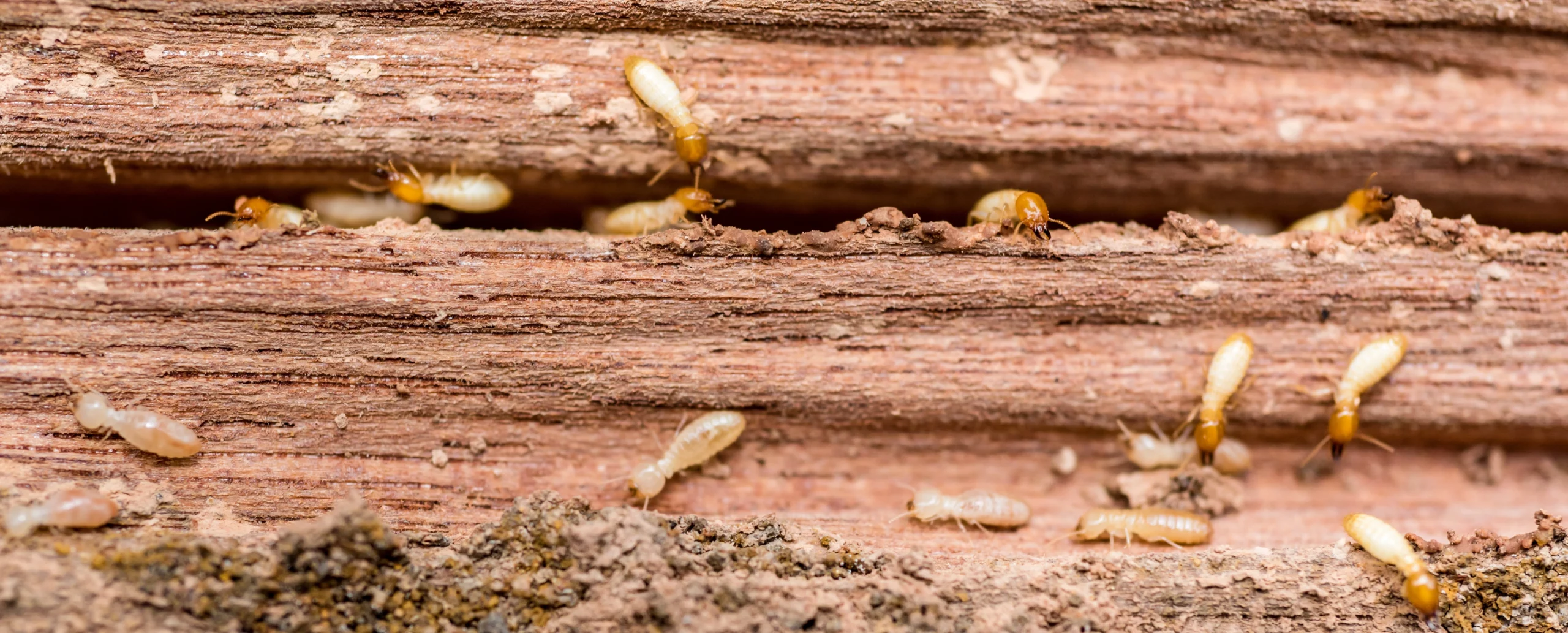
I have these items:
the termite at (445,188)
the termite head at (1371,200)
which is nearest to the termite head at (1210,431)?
the termite head at (1371,200)

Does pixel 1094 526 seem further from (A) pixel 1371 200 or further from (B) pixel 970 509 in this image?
(A) pixel 1371 200

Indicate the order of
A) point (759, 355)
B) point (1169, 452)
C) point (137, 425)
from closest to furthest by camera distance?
point (137, 425) → point (759, 355) → point (1169, 452)

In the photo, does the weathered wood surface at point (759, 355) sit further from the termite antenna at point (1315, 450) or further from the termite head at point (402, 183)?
the termite head at point (402, 183)

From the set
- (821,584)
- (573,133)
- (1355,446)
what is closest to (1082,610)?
(821,584)

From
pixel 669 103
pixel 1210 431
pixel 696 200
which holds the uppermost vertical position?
pixel 669 103

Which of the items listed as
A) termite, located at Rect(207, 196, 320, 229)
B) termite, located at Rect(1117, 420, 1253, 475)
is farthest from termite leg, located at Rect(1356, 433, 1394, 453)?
termite, located at Rect(207, 196, 320, 229)

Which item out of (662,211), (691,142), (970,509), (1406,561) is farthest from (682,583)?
(1406,561)
